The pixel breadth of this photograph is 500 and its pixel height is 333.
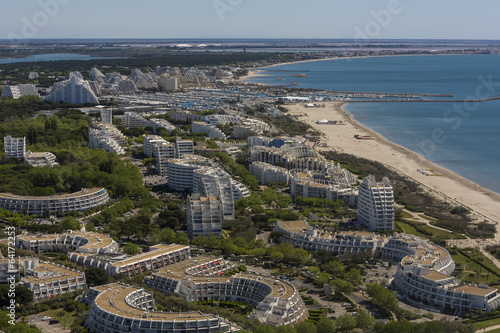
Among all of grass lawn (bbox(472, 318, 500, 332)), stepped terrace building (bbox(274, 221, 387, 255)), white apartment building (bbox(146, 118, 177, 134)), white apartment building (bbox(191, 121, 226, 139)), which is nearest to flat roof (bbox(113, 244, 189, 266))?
stepped terrace building (bbox(274, 221, 387, 255))

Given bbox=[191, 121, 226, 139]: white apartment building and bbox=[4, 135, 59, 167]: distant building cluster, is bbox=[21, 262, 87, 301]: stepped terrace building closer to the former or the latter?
bbox=[4, 135, 59, 167]: distant building cluster

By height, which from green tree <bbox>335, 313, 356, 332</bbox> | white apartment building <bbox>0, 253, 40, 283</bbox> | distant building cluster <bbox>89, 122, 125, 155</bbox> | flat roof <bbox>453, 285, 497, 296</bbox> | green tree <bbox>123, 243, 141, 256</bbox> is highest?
flat roof <bbox>453, 285, 497, 296</bbox>

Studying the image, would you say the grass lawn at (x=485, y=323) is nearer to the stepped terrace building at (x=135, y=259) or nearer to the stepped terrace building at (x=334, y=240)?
the stepped terrace building at (x=334, y=240)

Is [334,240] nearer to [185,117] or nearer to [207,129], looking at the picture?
[207,129]

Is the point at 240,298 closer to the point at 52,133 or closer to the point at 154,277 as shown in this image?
the point at 154,277

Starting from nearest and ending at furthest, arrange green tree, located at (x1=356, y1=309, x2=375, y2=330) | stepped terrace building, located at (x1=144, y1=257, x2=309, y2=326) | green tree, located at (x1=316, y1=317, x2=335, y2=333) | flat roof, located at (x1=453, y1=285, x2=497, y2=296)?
green tree, located at (x1=316, y1=317, x2=335, y2=333)
green tree, located at (x1=356, y1=309, x2=375, y2=330)
stepped terrace building, located at (x1=144, y1=257, x2=309, y2=326)
flat roof, located at (x1=453, y1=285, x2=497, y2=296)

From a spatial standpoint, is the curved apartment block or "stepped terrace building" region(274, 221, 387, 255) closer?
the curved apartment block

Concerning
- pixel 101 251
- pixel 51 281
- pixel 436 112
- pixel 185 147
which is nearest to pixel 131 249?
pixel 101 251

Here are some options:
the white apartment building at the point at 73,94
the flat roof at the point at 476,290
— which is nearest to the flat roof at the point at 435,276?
the flat roof at the point at 476,290
